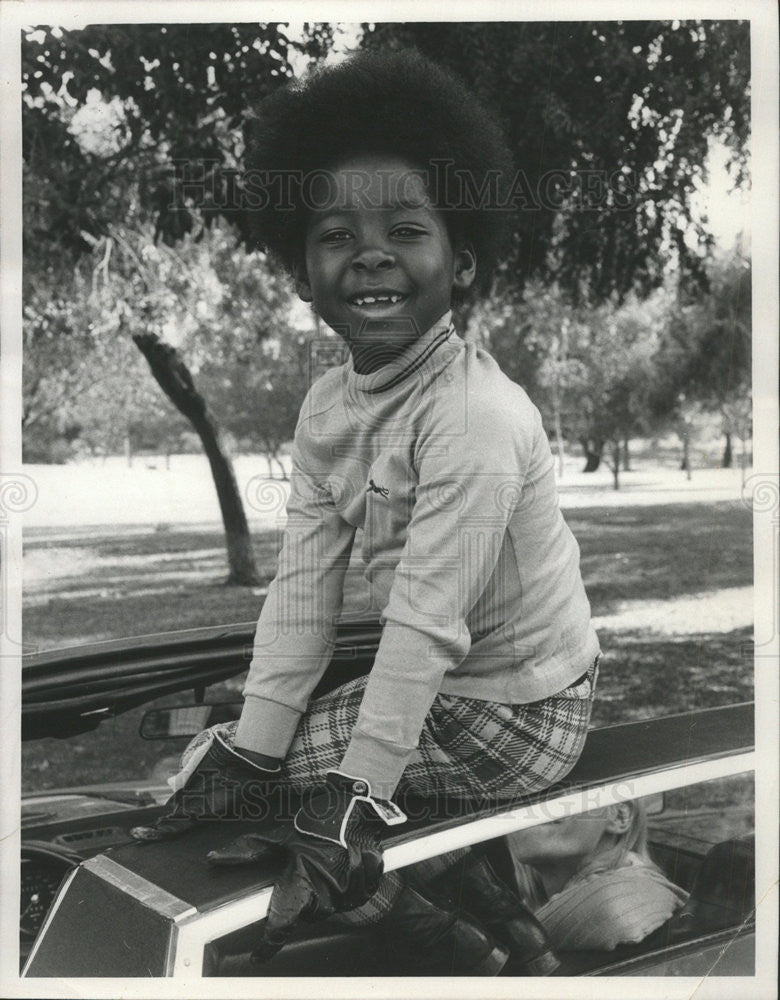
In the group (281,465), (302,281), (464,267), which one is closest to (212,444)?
(281,465)

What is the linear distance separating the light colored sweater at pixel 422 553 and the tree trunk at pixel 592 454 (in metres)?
1.65

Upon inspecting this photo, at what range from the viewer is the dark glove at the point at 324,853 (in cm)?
121

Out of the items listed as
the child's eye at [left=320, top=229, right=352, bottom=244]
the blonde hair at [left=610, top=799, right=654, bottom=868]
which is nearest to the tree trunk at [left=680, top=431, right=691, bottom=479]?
the blonde hair at [left=610, top=799, right=654, bottom=868]

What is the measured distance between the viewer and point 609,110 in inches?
97.3

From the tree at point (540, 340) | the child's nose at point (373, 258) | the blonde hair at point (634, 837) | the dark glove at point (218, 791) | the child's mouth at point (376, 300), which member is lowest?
the blonde hair at point (634, 837)

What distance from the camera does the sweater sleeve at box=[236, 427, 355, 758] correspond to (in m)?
1.52

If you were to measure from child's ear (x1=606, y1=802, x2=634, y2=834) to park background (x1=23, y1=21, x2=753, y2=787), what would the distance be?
1.92ft

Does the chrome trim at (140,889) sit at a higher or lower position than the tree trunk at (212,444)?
lower

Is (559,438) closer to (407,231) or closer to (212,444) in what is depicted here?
(212,444)

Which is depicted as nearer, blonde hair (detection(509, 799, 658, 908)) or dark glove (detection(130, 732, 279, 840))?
dark glove (detection(130, 732, 279, 840))

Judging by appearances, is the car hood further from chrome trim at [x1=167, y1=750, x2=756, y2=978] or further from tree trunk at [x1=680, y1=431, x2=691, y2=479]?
tree trunk at [x1=680, y1=431, x2=691, y2=479]

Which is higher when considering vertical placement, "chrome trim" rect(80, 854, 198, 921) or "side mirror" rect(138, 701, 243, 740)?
"side mirror" rect(138, 701, 243, 740)

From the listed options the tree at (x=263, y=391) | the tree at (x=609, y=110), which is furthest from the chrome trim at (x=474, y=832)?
the tree at (x=263, y=391)

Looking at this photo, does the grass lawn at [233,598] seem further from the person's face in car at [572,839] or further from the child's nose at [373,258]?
the child's nose at [373,258]
